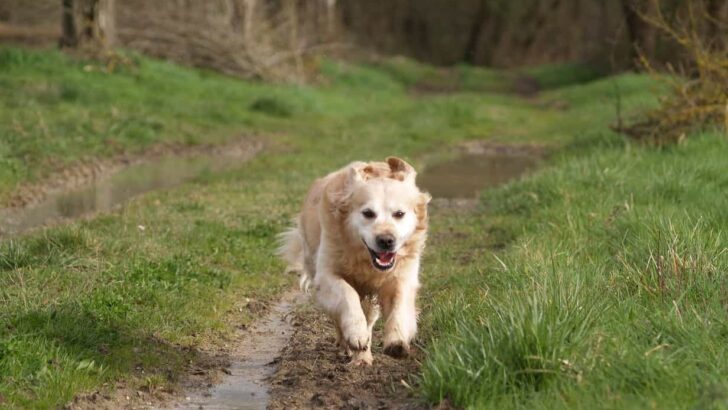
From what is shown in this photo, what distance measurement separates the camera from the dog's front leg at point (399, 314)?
19.1 feet

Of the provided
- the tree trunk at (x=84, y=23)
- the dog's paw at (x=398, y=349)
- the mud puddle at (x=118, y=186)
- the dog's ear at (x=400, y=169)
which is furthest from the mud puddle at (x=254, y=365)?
the tree trunk at (x=84, y=23)

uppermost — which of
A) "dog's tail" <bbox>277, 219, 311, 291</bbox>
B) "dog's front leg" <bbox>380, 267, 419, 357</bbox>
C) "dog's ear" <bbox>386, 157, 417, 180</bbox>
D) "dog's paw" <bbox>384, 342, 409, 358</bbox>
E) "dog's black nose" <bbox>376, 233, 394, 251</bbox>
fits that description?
"dog's ear" <bbox>386, 157, 417, 180</bbox>

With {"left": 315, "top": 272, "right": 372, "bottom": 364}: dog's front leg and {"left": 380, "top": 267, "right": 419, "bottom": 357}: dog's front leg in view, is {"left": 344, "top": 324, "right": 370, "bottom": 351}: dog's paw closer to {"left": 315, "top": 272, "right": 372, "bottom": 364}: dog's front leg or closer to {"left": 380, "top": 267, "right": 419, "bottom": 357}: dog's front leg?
{"left": 315, "top": 272, "right": 372, "bottom": 364}: dog's front leg

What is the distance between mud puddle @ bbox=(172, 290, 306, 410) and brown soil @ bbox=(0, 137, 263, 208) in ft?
14.9

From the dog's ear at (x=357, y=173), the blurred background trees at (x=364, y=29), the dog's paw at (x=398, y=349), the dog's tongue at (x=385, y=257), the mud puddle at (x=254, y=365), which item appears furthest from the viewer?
the blurred background trees at (x=364, y=29)

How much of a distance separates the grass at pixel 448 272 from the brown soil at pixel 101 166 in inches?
6.7

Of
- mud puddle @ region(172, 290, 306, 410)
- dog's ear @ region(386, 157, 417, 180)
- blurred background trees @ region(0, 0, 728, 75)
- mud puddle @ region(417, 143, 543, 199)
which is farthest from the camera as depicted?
blurred background trees @ region(0, 0, 728, 75)

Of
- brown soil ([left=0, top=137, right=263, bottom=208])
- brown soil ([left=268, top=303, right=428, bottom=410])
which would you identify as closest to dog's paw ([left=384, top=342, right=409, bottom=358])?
brown soil ([left=268, top=303, right=428, bottom=410])

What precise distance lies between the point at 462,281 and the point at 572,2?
4492cm

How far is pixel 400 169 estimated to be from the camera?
6445mm

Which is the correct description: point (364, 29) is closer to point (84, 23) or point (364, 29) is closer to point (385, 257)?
point (84, 23)

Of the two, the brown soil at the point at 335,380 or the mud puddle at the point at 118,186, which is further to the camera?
the mud puddle at the point at 118,186

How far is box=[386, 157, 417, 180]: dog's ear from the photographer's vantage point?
637cm

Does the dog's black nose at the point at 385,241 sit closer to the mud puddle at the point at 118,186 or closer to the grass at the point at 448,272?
the grass at the point at 448,272
